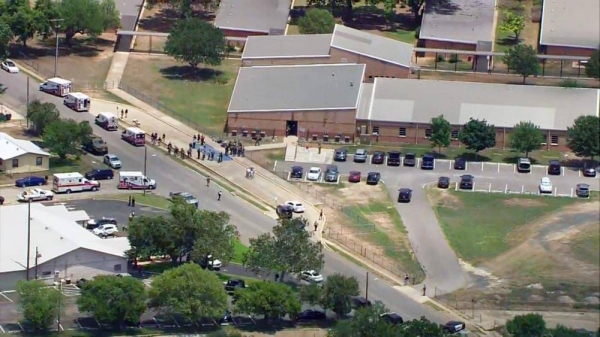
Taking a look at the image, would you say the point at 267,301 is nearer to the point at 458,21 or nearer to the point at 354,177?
the point at 354,177

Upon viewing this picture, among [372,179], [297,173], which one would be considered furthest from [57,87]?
[372,179]

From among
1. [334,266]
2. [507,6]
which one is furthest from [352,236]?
[507,6]

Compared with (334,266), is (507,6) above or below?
above

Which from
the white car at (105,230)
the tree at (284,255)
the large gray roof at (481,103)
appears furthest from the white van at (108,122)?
the tree at (284,255)

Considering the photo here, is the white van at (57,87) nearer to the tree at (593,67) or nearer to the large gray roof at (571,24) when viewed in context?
the large gray roof at (571,24)

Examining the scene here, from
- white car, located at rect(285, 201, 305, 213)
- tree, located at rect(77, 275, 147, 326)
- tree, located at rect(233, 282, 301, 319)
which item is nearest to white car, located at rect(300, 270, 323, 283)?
tree, located at rect(233, 282, 301, 319)

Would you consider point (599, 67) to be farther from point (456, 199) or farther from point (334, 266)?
point (334, 266)
